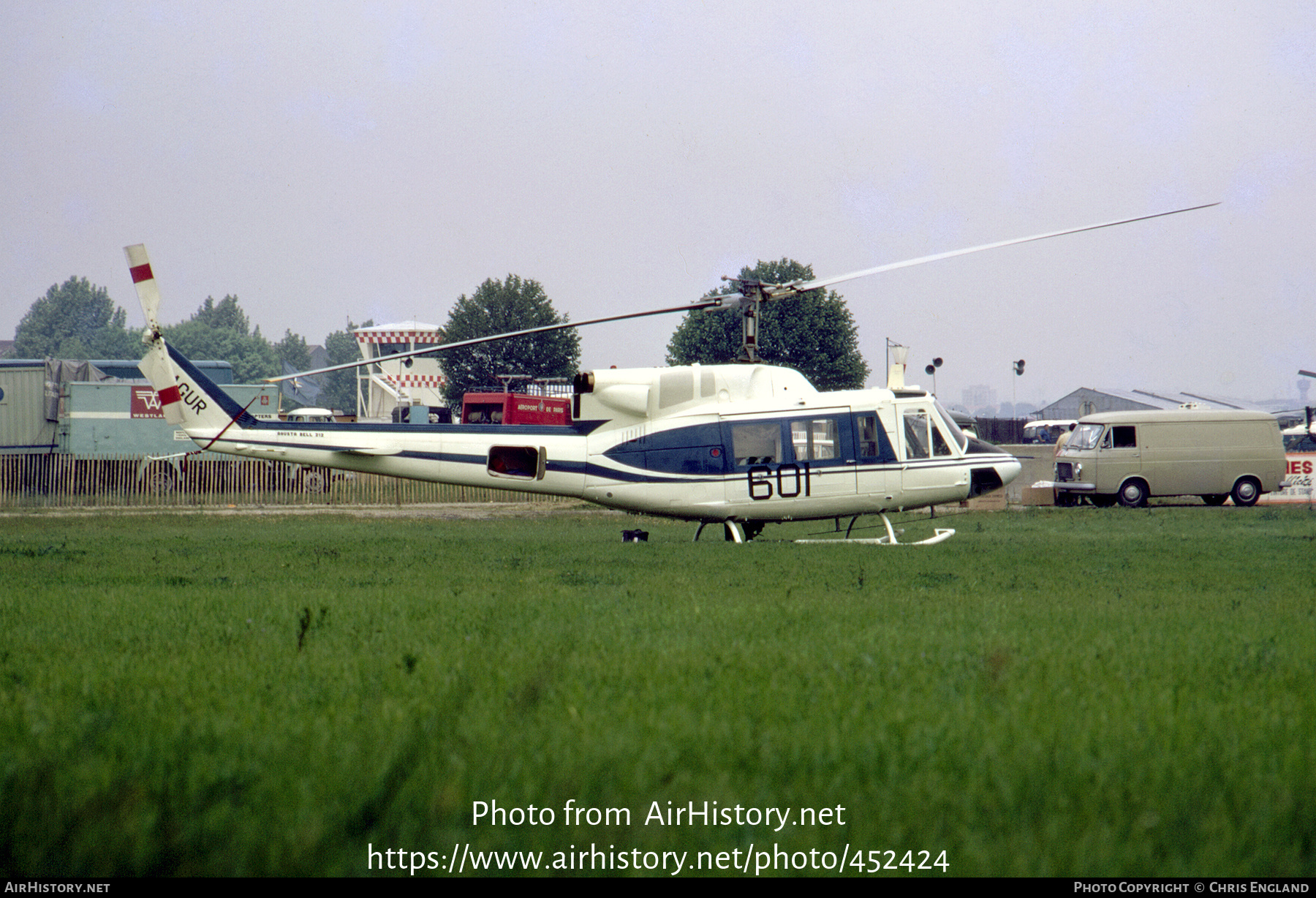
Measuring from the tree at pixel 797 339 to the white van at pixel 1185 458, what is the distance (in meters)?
30.2

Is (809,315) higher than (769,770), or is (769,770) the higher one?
(809,315)

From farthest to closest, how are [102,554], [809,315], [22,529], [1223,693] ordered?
[809,315], [22,529], [102,554], [1223,693]

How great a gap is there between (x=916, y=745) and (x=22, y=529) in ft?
66.4

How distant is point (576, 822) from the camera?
2.79 meters

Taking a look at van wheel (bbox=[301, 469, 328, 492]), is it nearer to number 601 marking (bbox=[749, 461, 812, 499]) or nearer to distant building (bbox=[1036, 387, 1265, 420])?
number 601 marking (bbox=[749, 461, 812, 499])

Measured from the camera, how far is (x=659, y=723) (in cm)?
367

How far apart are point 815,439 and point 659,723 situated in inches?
442

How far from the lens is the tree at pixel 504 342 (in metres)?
64.3

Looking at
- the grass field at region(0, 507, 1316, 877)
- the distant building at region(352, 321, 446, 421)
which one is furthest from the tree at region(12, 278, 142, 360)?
the grass field at region(0, 507, 1316, 877)

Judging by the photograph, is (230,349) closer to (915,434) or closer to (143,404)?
(143,404)
